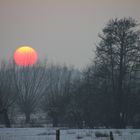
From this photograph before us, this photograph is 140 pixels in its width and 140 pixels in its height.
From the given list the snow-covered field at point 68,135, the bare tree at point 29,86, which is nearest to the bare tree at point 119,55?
the snow-covered field at point 68,135

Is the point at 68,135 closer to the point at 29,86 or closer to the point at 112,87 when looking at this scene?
the point at 112,87

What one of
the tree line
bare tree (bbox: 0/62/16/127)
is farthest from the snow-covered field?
bare tree (bbox: 0/62/16/127)

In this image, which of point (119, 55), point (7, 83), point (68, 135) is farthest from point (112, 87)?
point (7, 83)

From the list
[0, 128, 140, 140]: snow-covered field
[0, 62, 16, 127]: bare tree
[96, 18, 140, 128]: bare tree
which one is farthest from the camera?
[0, 62, 16, 127]: bare tree

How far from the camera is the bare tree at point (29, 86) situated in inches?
2068

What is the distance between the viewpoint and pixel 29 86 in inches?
2372

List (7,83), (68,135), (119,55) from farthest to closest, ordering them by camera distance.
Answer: (7,83) → (119,55) → (68,135)

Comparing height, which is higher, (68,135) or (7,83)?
(7,83)

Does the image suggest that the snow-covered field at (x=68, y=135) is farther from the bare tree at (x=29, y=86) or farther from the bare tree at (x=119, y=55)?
the bare tree at (x=29, y=86)

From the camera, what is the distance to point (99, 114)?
33750 mm

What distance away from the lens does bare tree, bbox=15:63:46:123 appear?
52531 mm

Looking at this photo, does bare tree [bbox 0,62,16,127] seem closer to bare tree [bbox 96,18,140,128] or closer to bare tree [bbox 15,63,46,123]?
bare tree [bbox 15,63,46,123]

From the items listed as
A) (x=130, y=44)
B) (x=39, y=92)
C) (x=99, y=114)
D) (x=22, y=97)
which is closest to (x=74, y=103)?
(x=99, y=114)

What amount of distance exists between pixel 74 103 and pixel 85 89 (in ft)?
8.33
